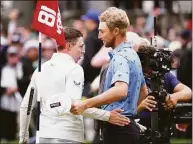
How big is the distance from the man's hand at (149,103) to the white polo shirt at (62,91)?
89 centimetres

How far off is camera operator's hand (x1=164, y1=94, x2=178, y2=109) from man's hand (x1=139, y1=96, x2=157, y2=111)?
188 mm

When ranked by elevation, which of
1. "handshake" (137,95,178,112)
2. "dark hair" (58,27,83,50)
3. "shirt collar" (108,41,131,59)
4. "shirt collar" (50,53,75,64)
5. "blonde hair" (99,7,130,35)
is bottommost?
"handshake" (137,95,178,112)

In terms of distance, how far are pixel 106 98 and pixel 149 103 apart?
114 centimetres

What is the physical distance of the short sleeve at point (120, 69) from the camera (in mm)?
8648

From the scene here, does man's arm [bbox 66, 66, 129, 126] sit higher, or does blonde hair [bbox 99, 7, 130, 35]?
blonde hair [bbox 99, 7, 130, 35]

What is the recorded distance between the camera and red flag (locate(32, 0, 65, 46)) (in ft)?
30.0

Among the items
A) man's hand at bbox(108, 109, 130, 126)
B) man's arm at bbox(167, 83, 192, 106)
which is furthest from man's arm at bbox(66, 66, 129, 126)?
man's arm at bbox(167, 83, 192, 106)

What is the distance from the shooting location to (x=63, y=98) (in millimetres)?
8320

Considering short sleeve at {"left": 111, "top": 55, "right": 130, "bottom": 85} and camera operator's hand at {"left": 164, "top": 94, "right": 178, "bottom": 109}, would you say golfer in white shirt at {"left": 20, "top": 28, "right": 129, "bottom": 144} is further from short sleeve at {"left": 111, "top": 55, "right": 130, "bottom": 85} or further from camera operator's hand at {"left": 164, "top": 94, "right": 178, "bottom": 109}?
camera operator's hand at {"left": 164, "top": 94, "right": 178, "bottom": 109}

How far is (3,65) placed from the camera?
718 inches

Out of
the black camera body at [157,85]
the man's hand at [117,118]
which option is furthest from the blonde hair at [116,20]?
the man's hand at [117,118]

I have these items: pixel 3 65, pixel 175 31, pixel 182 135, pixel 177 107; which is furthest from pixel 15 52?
pixel 177 107

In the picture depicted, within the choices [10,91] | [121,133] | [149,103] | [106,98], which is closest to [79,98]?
[106,98]

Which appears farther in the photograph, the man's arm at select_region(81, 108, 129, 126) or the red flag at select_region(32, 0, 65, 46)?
the red flag at select_region(32, 0, 65, 46)
